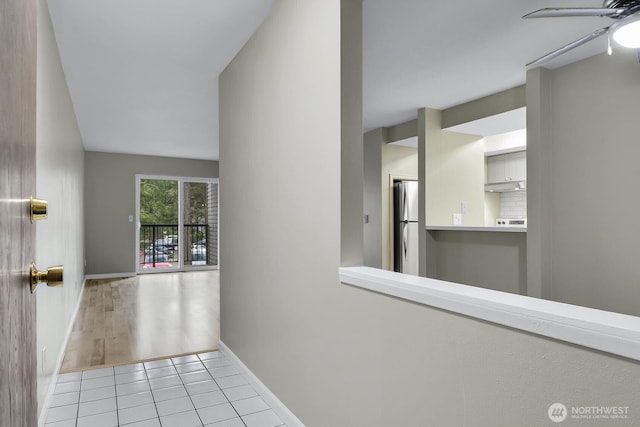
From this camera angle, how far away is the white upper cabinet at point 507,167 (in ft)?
18.7

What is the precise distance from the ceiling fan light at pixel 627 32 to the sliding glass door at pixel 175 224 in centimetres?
769

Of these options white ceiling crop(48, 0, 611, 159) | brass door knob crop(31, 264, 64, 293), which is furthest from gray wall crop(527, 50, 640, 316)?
brass door knob crop(31, 264, 64, 293)

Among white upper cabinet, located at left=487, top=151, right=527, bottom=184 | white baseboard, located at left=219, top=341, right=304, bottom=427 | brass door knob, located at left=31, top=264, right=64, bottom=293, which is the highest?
white upper cabinet, located at left=487, top=151, right=527, bottom=184

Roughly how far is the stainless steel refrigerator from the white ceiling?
55.0 inches

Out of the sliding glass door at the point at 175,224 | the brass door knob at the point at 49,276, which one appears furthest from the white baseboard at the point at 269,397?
the sliding glass door at the point at 175,224

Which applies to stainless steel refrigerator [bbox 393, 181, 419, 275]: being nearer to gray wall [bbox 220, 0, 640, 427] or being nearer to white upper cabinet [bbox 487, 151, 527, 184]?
white upper cabinet [bbox 487, 151, 527, 184]

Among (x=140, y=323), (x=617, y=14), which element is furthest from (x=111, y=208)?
(x=617, y=14)

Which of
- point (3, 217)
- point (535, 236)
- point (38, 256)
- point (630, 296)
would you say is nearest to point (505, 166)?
point (535, 236)

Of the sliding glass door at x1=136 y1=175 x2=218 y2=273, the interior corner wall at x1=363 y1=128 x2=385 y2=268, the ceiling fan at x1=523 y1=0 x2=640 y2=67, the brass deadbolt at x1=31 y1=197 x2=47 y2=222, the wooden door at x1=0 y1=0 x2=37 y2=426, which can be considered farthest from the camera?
the sliding glass door at x1=136 y1=175 x2=218 y2=273

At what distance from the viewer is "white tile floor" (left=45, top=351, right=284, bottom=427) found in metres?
2.18

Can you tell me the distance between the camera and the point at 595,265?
294 cm

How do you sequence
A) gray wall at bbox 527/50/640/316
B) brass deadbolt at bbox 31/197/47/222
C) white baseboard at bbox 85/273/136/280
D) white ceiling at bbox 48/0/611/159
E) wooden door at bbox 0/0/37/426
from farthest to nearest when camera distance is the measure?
white baseboard at bbox 85/273/136/280, gray wall at bbox 527/50/640/316, white ceiling at bbox 48/0/611/159, brass deadbolt at bbox 31/197/47/222, wooden door at bbox 0/0/37/426

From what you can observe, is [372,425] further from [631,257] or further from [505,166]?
[505,166]

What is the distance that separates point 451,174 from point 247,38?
2880 mm
